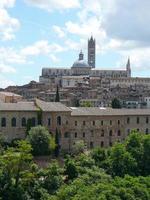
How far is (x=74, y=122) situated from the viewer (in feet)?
208

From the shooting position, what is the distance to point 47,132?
5719cm

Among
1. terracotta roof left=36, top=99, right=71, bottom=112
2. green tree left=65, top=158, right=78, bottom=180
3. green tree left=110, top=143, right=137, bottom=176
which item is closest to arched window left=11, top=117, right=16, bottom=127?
terracotta roof left=36, top=99, right=71, bottom=112

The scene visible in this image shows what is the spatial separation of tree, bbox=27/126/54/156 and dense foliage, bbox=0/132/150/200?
212 cm

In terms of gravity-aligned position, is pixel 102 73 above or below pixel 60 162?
above

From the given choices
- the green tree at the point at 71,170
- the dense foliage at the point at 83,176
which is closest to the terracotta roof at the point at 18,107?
the dense foliage at the point at 83,176

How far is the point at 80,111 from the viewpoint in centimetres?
6500

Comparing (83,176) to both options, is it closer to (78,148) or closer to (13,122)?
(78,148)

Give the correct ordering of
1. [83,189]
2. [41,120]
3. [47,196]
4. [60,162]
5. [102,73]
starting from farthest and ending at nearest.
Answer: [102,73], [41,120], [60,162], [47,196], [83,189]

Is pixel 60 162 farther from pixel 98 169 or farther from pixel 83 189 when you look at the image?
pixel 83 189

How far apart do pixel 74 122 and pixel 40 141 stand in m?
7.92

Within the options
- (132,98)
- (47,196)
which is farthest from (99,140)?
(132,98)

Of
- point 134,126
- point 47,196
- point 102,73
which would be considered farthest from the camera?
point 102,73

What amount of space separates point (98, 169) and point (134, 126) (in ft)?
63.0

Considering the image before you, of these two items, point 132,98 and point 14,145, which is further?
point 132,98
